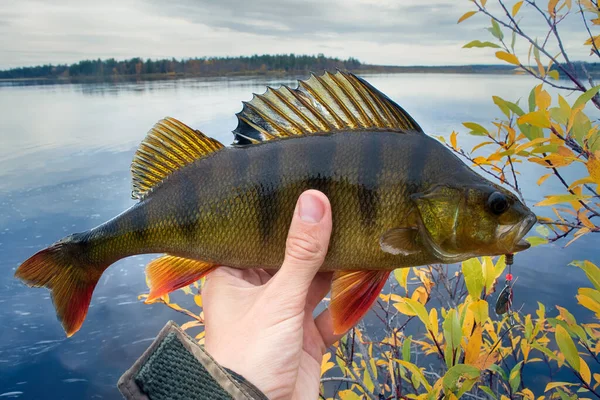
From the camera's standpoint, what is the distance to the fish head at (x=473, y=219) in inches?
57.7

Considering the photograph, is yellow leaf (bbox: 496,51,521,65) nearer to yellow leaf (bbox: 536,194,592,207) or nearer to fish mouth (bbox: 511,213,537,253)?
yellow leaf (bbox: 536,194,592,207)

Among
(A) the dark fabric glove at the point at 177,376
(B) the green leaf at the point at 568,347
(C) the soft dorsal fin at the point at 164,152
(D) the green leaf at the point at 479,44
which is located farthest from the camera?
(D) the green leaf at the point at 479,44

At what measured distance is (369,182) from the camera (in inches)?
60.2

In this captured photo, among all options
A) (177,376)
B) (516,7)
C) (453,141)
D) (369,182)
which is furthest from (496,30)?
(177,376)

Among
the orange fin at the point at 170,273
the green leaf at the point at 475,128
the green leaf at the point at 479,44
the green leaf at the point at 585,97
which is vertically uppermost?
the green leaf at the point at 479,44

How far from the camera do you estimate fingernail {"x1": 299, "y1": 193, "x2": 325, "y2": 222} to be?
1.46m

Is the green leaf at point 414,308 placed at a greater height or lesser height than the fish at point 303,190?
lesser

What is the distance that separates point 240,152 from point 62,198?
27.8 feet

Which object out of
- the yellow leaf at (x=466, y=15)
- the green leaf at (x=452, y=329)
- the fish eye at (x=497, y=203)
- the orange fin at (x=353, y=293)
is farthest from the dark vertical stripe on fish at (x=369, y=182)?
the yellow leaf at (x=466, y=15)

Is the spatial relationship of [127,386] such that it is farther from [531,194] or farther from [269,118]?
[531,194]

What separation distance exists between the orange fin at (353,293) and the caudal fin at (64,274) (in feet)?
2.94

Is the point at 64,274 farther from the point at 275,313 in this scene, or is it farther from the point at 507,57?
the point at 507,57

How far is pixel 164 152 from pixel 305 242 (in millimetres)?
686

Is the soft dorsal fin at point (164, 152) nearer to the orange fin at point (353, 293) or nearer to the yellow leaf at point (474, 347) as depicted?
the orange fin at point (353, 293)
